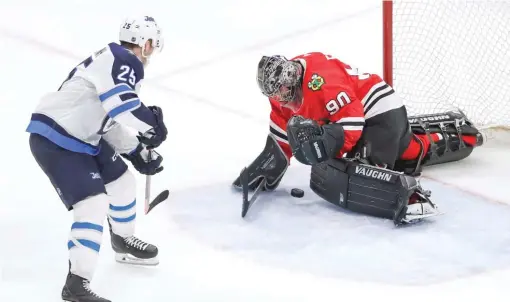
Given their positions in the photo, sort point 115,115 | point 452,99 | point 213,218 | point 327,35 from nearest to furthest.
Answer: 1. point 115,115
2. point 213,218
3. point 452,99
4. point 327,35

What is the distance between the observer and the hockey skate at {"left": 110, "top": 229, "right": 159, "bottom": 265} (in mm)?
2809

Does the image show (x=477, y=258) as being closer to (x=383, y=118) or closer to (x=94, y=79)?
(x=383, y=118)

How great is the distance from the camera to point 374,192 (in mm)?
3193

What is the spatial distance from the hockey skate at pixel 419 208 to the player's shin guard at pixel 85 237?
3.75ft

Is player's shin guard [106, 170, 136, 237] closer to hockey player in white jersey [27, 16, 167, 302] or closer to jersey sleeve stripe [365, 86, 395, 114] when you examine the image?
hockey player in white jersey [27, 16, 167, 302]

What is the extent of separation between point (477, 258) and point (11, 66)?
295 centimetres

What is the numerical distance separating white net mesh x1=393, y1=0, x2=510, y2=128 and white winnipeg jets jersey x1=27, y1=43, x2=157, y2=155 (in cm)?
180

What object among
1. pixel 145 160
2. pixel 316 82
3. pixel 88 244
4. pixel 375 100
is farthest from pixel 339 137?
pixel 88 244

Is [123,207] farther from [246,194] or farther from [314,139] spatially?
[314,139]

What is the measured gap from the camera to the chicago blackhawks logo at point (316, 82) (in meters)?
3.16

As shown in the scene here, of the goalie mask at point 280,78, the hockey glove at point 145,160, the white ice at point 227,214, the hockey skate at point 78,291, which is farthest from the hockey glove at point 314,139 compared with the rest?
the hockey skate at point 78,291

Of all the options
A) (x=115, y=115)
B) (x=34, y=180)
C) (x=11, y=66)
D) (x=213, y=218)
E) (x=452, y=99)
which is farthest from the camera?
(x=11, y=66)

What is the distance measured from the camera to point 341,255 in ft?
9.51

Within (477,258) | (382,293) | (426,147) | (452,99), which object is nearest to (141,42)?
(382,293)
